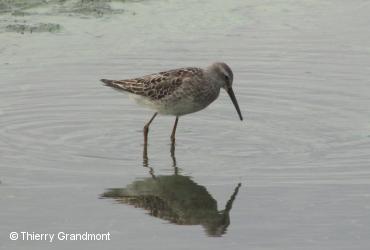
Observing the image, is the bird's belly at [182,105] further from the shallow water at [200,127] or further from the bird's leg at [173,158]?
the bird's leg at [173,158]

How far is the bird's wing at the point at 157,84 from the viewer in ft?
44.6

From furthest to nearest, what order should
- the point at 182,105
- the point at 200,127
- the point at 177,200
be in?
the point at 200,127 < the point at 182,105 < the point at 177,200

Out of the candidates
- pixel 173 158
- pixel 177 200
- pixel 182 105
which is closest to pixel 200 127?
pixel 182 105

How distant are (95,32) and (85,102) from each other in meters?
3.45

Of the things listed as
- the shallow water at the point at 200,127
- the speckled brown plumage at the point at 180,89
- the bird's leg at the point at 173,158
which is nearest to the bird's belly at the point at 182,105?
the speckled brown plumage at the point at 180,89

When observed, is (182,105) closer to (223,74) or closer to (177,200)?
(223,74)

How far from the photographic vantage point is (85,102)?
49.3ft

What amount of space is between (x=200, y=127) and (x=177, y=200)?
3.04 metres

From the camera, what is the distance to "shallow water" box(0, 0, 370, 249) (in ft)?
33.6

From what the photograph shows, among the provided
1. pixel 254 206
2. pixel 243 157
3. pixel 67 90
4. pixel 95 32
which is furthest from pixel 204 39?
pixel 254 206

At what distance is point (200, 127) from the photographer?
14086 millimetres

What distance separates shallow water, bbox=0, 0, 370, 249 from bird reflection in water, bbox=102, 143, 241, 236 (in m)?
0.04

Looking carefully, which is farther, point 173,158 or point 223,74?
point 223,74

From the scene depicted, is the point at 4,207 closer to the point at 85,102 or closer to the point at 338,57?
the point at 85,102
